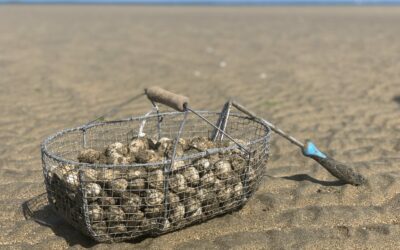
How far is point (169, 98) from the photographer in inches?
175

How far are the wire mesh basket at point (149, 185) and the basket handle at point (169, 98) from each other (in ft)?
0.75

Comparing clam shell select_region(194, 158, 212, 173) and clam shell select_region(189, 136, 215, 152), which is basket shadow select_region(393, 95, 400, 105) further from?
clam shell select_region(194, 158, 212, 173)

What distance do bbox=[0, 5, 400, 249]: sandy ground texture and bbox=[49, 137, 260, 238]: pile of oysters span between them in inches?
8.2

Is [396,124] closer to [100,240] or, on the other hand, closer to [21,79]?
[100,240]

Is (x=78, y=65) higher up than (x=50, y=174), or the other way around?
(x=50, y=174)

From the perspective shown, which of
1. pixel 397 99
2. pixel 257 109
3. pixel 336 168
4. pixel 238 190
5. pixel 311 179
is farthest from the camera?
pixel 397 99

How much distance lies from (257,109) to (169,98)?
4.27m

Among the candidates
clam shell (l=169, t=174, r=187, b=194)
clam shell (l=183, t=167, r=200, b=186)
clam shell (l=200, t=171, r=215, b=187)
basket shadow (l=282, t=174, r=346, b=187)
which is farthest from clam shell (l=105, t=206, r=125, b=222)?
basket shadow (l=282, t=174, r=346, b=187)

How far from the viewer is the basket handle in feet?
14.1

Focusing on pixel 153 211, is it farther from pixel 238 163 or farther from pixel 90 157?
pixel 238 163

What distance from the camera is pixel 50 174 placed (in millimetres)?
4176

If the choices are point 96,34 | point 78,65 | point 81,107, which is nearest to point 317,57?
point 78,65

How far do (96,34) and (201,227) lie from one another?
1758 cm

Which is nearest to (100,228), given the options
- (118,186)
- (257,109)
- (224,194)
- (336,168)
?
(118,186)
